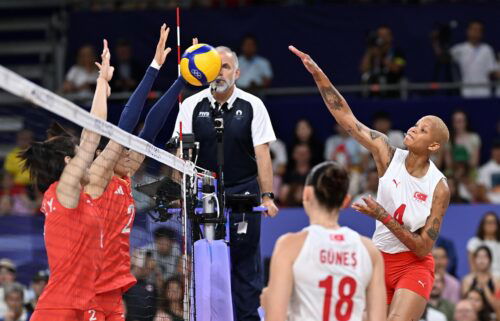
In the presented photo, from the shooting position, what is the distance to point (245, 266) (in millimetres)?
10180

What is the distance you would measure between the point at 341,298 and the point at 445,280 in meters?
8.01

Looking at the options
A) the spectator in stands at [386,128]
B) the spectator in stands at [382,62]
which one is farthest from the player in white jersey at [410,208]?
the spectator in stands at [382,62]

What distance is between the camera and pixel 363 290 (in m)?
6.81

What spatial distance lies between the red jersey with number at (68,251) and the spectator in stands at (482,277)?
7386 millimetres

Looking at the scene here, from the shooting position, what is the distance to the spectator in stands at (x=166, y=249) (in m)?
11.3

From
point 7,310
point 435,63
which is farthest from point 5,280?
point 435,63

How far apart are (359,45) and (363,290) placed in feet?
39.9

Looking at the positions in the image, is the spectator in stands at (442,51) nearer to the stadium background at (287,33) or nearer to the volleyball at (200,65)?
the stadium background at (287,33)

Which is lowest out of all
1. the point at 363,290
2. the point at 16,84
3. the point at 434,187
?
the point at 363,290

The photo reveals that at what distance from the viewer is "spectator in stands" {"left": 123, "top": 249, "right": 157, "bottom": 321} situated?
40.4 ft

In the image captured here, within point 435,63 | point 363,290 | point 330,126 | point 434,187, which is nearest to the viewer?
point 363,290

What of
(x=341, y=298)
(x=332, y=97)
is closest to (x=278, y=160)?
(x=332, y=97)

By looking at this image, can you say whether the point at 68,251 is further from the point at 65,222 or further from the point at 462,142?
the point at 462,142

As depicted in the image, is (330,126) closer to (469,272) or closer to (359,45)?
(359,45)
